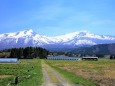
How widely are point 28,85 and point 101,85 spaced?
9.06 m

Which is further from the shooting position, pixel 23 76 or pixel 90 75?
pixel 90 75

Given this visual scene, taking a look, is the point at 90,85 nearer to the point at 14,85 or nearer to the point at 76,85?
the point at 76,85

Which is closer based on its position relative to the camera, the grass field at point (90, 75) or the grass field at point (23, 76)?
the grass field at point (23, 76)

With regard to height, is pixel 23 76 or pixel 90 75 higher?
pixel 23 76

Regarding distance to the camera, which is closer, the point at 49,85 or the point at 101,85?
the point at 49,85

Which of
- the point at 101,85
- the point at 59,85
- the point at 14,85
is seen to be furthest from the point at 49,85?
the point at 101,85

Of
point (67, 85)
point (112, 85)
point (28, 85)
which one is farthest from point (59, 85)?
point (112, 85)

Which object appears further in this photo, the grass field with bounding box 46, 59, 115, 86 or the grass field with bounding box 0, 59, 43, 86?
the grass field with bounding box 46, 59, 115, 86

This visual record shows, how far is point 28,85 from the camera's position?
34.6m

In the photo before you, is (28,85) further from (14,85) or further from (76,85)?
(76,85)

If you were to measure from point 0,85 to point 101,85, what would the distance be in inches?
478

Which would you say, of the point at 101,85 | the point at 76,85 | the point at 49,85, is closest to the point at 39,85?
the point at 49,85

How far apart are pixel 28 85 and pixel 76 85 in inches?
221

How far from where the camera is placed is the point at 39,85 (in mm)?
34844
